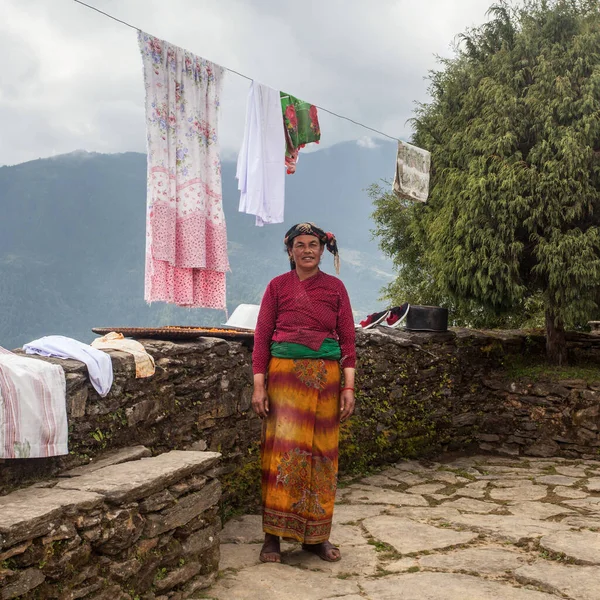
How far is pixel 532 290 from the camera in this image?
732 cm

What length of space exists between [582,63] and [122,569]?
645 cm

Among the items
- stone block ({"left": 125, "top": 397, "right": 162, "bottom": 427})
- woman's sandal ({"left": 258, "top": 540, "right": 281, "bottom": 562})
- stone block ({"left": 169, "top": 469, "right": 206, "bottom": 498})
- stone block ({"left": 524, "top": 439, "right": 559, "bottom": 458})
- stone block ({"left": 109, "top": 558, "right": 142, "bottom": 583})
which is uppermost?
stone block ({"left": 125, "top": 397, "right": 162, "bottom": 427})

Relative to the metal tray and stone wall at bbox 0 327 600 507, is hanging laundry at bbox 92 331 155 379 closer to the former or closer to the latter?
stone wall at bbox 0 327 600 507

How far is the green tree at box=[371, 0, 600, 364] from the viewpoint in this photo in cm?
671

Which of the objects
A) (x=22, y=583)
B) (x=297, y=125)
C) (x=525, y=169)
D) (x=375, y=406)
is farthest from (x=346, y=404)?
(x=525, y=169)

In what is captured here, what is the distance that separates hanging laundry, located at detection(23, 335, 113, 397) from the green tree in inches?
179

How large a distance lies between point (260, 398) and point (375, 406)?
2.86m

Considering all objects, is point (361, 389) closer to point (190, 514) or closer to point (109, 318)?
point (190, 514)

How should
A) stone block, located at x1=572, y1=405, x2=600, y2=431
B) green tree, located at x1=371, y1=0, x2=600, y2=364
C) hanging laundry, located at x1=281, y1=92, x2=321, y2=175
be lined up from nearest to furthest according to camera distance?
hanging laundry, located at x1=281, y1=92, x2=321, y2=175 < green tree, located at x1=371, y1=0, x2=600, y2=364 < stone block, located at x1=572, y1=405, x2=600, y2=431

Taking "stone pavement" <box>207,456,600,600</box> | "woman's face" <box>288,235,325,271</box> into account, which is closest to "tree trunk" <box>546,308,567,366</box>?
"stone pavement" <box>207,456,600,600</box>

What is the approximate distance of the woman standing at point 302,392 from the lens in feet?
12.0

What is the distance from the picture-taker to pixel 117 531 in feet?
9.08

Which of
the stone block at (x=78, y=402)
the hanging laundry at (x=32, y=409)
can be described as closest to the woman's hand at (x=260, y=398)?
the stone block at (x=78, y=402)

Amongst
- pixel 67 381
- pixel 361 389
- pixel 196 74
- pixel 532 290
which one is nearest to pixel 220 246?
pixel 196 74
